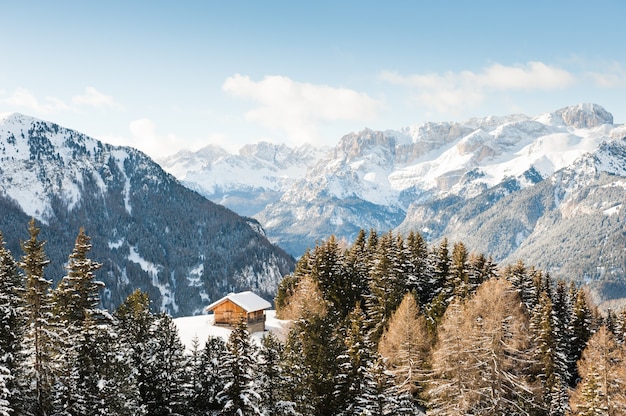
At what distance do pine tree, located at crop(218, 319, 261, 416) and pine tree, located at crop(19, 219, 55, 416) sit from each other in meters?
12.3

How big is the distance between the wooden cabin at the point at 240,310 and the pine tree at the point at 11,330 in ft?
134

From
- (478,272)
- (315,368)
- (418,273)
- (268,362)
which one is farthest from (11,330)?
(478,272)

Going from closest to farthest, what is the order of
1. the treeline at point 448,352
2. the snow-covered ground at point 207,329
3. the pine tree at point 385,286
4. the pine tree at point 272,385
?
1. the pine tree at point 272,385
2. the treeline at point 448,352
3. the pine tree at point 385,286
4. the snow-covered ground at point 207,329

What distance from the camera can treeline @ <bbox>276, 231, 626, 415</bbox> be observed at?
41.5 metres

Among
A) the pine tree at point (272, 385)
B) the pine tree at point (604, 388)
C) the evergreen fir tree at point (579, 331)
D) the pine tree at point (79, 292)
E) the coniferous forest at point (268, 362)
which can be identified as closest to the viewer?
the coniferous forest at point (268, 362)

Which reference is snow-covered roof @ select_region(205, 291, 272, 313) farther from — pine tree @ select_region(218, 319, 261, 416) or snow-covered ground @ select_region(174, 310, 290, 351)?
pine tree @ select_region(218, 319, 261, 416)

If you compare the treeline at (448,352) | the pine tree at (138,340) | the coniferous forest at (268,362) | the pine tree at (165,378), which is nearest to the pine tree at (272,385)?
the coniferous forest at (268,362)

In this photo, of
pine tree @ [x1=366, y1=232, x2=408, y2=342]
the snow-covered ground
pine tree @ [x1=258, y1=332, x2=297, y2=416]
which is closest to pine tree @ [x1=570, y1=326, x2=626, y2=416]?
pine tree @ [x1=366, y1=232, x2=408, y2=342]

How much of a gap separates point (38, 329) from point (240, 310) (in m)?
42.5

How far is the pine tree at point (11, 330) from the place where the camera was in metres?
31.7

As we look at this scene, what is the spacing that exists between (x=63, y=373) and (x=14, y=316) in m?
4.95

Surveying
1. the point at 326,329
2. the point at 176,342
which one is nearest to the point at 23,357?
the point at 176,342

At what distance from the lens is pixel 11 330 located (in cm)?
3297

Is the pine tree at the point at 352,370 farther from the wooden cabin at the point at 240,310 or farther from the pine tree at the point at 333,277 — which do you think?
the wooden cabin at the point at 240,310
